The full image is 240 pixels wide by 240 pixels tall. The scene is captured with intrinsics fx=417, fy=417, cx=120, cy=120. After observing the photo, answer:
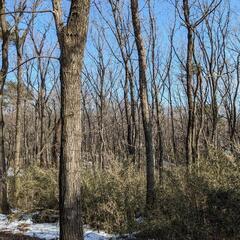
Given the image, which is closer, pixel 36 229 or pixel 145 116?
pixel 145 116

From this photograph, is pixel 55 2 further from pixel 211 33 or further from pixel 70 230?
pixel 211 33

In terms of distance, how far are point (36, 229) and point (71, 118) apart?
5990mm

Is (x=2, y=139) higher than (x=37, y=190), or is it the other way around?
(x=2, y=139)

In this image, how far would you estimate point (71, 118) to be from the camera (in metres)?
6.30

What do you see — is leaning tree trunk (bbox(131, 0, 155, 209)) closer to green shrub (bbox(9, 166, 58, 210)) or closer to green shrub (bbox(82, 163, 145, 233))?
green shrub (bbox(82, 163, 145, 233))

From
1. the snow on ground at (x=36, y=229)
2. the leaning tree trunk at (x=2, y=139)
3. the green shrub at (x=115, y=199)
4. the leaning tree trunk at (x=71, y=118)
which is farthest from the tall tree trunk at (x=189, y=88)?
the leaning tree trunk at (x=71, y=118)

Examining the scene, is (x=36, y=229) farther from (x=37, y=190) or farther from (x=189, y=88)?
(x=189, y=88)

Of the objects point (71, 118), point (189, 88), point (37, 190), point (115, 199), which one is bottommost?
point (115, 199)

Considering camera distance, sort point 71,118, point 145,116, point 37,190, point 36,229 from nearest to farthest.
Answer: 1. point 71,118
2. point 145,116
3. point 36,229
4. point 37,190

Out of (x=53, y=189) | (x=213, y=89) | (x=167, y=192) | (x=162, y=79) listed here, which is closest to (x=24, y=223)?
(x=53, y=189)

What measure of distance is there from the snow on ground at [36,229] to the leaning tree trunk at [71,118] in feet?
12.4

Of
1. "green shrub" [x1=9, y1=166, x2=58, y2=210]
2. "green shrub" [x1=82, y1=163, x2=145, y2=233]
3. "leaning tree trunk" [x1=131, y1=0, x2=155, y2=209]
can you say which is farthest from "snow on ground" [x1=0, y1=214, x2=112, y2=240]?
"leaning tree trunk" [x1=131, y1=0, x2=155, y2=209]

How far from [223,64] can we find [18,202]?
19.3 meters

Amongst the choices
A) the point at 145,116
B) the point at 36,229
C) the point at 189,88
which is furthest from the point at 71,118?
the point at 189,88
